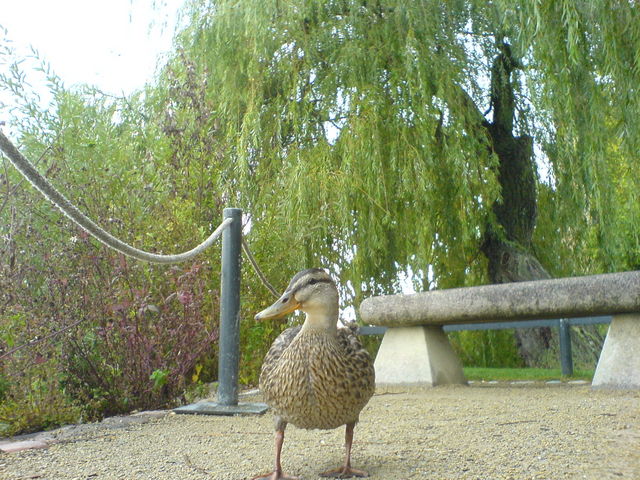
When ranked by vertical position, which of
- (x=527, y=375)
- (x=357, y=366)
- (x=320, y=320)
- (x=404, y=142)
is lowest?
(x=527, y=375)

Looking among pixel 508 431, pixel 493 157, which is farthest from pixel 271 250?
pixel 508 431

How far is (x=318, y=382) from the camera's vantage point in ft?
7.76

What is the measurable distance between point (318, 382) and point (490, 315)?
9.12 feet

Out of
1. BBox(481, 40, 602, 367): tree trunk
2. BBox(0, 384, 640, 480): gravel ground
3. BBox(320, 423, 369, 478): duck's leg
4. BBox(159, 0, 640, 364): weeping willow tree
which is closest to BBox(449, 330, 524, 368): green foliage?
BBox(481, 40, 602, 367): tree trunk

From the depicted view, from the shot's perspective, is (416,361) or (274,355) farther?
(416,361)

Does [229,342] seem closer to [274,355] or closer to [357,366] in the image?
[274,355]

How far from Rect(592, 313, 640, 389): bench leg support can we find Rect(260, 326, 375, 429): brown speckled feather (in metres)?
2.60

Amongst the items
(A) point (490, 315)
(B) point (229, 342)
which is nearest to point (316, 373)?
(B) point (229, 342)

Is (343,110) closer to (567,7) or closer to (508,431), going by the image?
(567,7)

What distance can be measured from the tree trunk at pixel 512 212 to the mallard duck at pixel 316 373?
4927 mm

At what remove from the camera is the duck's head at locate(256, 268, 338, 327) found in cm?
244

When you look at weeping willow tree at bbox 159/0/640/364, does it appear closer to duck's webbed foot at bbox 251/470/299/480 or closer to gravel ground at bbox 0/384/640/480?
gravel ground at bbox 0/384/640/480

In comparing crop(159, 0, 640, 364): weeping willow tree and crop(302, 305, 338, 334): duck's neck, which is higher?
crop(159, 0, 640, 364): weeping willow tree

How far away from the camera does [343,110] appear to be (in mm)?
6953
